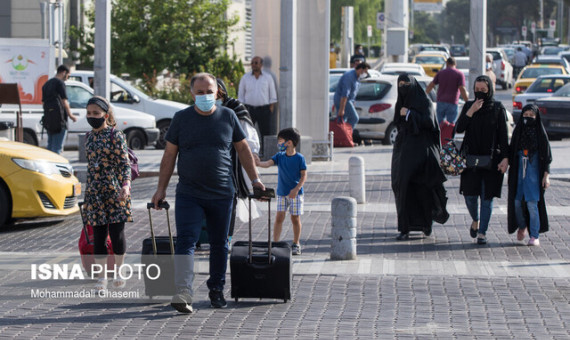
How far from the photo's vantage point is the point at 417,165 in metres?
11.6

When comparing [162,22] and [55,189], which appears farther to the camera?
[162,22]

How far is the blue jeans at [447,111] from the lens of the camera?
67.3 ft

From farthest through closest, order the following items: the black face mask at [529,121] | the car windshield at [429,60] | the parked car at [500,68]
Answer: the parked car at [500,68] → the car windshield at [429,60] → the black face mask at [529,121]

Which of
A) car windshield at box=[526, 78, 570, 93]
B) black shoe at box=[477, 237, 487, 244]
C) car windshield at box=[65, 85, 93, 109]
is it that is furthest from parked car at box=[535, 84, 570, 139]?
black shoe at box=[477, 237, 487, 244]

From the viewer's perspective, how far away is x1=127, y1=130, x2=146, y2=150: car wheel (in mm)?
21438

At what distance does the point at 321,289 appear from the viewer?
909cm

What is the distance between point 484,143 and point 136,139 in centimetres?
1133

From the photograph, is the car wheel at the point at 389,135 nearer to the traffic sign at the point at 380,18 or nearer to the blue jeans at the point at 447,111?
the blue jeans at the point at 447,111

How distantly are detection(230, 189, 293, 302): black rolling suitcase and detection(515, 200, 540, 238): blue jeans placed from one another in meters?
3.87

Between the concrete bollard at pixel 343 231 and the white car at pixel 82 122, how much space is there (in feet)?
37.0

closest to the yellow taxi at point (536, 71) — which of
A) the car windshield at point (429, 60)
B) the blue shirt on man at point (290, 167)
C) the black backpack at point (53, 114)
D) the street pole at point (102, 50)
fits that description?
the car windshield at point (429, 60)

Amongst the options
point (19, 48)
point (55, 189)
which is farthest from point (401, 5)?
point (55, 189)

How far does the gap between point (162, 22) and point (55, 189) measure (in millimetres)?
19959

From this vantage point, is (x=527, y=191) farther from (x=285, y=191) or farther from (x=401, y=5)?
(x=401, y=5)
